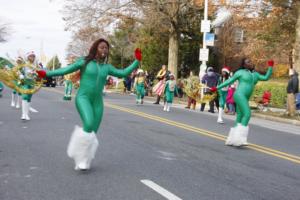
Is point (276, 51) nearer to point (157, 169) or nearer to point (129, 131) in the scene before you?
point (129, 131)

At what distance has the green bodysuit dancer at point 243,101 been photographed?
9.78 metres

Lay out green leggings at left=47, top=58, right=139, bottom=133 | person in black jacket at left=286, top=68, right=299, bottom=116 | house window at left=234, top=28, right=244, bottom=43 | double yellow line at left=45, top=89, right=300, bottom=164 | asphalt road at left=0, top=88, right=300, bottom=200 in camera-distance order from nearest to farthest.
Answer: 1. asphalt road at left=0, top=88, right=300, bottom=200
2. green leggings at left=47, top=58, right=139, bottom=133
3. double yellow line at left=45, top=89, right=300, bottom=164
4. person in black jacket at left=286, top=68, right=299, bottom=116
5. house window at left=234, top=28, right=244, bottom=43

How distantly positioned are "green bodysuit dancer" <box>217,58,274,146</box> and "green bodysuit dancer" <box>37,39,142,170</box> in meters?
3.78

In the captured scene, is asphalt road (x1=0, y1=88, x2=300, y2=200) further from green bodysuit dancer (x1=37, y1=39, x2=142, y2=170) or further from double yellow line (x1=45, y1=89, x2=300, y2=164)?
green bodysuit dancer (x1=37, y1=39, x2=142, y2=170)

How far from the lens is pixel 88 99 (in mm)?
6930

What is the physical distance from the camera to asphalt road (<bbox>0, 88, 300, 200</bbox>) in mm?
5938

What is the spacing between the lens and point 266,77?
1045 cm

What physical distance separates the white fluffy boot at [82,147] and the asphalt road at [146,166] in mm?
162

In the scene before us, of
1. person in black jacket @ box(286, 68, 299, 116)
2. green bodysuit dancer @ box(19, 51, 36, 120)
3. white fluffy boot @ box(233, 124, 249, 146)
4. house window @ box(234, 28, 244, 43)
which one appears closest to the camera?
white fluffy boot @ box(233, 124, 249, 146)

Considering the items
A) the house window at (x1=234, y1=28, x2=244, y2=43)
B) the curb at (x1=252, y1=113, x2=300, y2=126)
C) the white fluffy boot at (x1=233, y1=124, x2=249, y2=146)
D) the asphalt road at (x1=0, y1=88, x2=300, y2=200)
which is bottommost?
the asphalt road at (x1=0, y1=88, x2=300, y2=200)

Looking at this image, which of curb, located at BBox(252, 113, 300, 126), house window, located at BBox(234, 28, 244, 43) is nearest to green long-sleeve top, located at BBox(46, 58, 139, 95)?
curb, located at BBox(252, 113, 300, 126)

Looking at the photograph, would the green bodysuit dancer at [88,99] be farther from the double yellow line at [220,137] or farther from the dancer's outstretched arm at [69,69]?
the double yellow line at [220,137]

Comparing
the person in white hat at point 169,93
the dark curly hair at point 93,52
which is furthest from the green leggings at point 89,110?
the person in white hat at point 169,93

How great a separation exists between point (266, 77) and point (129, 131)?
3.44 m
